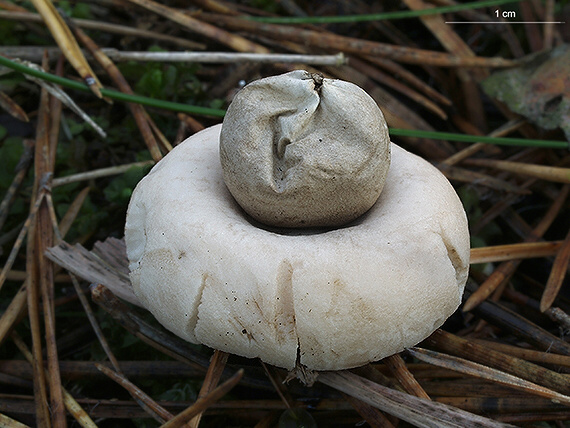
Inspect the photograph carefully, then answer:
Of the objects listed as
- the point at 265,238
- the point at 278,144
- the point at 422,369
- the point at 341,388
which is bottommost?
the point at 422,369

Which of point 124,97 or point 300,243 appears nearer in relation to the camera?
point 300,243

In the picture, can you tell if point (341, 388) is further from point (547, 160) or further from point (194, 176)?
point (547, 160)

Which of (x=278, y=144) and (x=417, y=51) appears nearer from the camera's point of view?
(x=278, y=144)

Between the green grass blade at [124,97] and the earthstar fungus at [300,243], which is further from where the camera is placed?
the green grass blade at [124,97]

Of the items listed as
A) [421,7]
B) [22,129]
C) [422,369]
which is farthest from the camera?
[421,7]

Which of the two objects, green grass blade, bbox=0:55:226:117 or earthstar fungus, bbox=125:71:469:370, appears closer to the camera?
earthstar fungus, bbox=125:71:469:370

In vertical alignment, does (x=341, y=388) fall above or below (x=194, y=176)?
below

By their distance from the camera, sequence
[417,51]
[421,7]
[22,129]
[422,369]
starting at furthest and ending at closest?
[421,7] → [417,51] → [22,129] → [422,369]

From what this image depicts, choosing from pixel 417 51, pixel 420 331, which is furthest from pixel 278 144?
pixel 417 51
